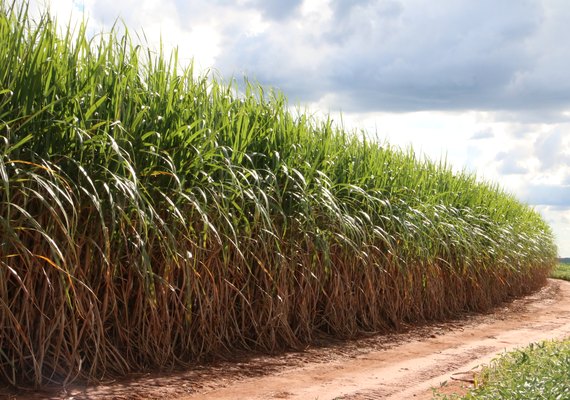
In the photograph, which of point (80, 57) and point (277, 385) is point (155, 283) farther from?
point (80, 57)

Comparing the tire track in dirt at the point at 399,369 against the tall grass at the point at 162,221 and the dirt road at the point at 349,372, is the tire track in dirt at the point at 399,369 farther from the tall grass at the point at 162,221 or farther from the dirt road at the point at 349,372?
the tall grass at the point at 162,221

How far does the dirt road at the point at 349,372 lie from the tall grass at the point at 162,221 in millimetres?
200

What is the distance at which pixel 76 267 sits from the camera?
13.1ft

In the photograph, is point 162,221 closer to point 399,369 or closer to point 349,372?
point 349,372

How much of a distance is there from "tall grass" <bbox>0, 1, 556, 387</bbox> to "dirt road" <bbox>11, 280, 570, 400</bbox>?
200mm

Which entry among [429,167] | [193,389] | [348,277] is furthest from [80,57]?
[429,167]

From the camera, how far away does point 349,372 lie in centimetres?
509

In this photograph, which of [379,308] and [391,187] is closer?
[379,308]

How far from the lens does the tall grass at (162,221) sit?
3967 mm

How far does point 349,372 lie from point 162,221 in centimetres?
178

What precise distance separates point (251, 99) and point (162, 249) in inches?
78.3

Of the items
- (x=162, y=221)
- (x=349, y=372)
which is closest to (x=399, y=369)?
(x=349, y=372)

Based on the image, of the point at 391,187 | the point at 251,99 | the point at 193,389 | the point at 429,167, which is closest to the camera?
the point at 193,389

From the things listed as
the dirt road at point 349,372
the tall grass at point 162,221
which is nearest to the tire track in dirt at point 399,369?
the dirt road at point 349,372
